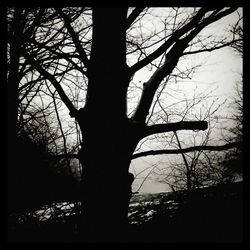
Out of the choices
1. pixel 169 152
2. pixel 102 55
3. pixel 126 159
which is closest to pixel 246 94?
pixel 169 152

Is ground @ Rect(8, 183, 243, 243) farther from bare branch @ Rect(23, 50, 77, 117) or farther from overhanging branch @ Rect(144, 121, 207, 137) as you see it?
overhanging branch @ Rect(144, 121, 207, 137)

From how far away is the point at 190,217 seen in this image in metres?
6.34

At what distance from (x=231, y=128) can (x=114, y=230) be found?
1530 centimetres

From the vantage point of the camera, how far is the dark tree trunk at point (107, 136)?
78.9 inches

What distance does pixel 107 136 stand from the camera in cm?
214

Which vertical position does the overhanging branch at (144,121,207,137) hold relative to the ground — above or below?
above

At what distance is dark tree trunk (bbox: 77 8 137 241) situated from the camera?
2.00m

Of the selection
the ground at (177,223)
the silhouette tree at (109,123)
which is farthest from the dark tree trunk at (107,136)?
the ground at (177,223)

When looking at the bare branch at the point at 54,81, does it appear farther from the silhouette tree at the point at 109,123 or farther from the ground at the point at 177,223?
the ground at the point at 177,223

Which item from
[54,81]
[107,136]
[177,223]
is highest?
[54,81]

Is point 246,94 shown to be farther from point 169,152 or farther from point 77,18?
point 77,18

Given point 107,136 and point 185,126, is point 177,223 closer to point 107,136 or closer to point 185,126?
point 185,126

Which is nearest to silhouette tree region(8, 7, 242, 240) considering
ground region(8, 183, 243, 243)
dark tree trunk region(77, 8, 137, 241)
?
dark tree trunk region(77, 8, 137, 241)

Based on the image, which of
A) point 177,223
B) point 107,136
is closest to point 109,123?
point 107,136
